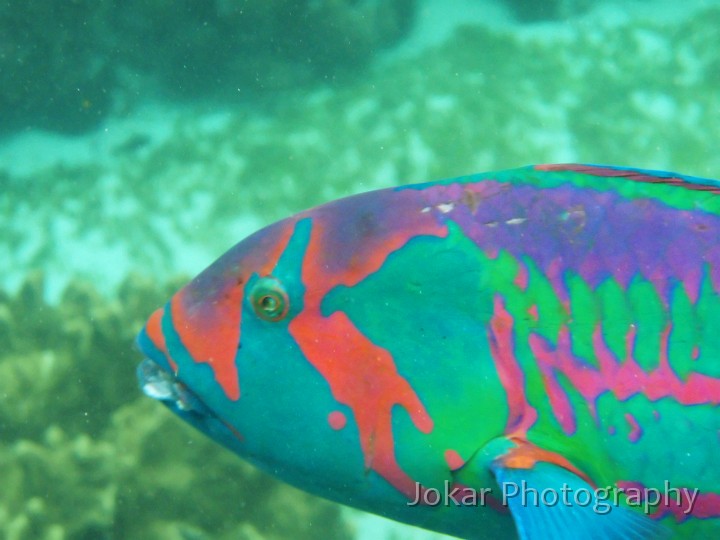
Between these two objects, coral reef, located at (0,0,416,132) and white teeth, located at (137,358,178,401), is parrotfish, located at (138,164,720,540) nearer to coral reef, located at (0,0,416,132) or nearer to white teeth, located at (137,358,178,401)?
Result: white teeth, located at (137,358,178,401)

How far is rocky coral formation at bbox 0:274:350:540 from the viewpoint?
3.16 metres

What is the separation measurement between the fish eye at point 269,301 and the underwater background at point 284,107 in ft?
14.0

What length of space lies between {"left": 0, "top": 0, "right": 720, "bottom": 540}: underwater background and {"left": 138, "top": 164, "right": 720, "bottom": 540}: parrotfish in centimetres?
425

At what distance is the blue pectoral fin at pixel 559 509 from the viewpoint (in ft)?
4.25

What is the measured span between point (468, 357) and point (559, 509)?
1.27ft

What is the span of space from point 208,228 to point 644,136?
548 cm

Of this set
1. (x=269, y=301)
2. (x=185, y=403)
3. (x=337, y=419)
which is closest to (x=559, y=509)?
(x=337, y=419)

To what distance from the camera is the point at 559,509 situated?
130 centimetres

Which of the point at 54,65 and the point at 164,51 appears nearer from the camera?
the point at 54,65

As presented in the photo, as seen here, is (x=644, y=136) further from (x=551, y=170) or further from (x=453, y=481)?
(x=453, y=481)

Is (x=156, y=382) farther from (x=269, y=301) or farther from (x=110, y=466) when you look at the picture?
(x=110, y=466)

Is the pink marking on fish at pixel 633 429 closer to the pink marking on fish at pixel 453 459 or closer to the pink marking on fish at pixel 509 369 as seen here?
the pink marking on fish at pixel 509 369

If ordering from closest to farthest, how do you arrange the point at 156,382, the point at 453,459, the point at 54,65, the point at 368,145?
the point at 453,459 < the point at 156,382 < the point at 368,145 < the point at 54,65

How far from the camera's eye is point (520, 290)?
151 centimetres
